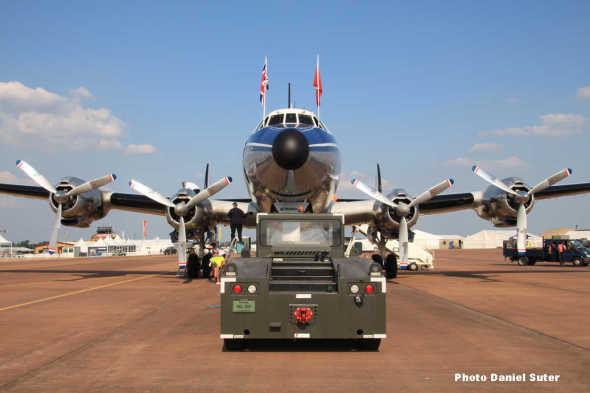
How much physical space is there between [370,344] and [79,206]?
1601cm

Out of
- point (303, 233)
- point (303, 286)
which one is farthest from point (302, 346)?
point (303, 233)

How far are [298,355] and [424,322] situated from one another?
383cm

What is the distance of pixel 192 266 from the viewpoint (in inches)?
814

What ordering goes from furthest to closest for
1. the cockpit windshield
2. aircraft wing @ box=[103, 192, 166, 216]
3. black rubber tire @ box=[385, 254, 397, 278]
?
black rubber tire @ box=[385, 254, 397, 278], aircraft wing @ box=[103, 192, 166, 216], the cockpit windshield

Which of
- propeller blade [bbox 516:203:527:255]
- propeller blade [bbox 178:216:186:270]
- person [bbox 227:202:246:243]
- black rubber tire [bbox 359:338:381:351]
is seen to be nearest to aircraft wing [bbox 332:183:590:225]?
propeller blade [bbox 516:203:527:255]

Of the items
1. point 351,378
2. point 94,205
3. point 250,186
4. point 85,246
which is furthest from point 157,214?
point 85,246

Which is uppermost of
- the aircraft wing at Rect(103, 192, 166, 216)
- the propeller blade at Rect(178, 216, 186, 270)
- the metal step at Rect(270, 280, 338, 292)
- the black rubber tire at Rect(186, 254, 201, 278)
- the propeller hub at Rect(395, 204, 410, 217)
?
the aircraft wing at Rect(103, 192, 166, 216)

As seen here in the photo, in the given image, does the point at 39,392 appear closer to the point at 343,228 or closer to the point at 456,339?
the point at 343,228

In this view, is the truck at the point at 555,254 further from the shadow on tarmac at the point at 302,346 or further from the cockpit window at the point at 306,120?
the shadow on tarmac at the point at 302,346

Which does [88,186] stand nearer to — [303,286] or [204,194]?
[204,194]

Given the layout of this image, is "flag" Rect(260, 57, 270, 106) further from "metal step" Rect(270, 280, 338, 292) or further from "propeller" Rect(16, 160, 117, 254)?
"metal step" Rect(270, 280, 338, 292)

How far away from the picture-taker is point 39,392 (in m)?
4.87

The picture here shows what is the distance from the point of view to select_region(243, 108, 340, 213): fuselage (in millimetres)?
12289

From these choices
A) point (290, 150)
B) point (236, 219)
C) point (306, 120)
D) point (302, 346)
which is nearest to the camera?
point (302, 346)
